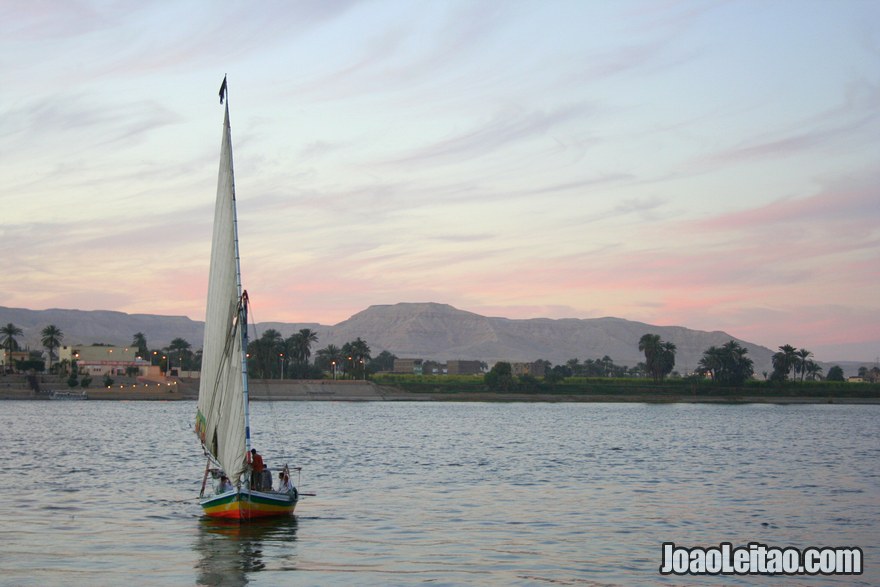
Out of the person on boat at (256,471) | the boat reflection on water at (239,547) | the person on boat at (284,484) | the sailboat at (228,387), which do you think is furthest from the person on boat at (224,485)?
the person on boat at (284,484)

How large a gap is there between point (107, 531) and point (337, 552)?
997cm

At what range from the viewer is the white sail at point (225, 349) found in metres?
35.6

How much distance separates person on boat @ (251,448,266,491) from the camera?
39469 mm

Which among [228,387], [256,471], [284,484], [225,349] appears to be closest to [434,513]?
[284,484]

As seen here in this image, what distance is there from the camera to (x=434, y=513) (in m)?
44.5

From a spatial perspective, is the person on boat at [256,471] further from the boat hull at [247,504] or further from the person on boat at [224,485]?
the person on boat at [224,485]

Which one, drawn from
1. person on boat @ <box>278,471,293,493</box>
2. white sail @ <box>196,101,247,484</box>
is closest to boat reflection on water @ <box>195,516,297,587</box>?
person on boat @ <box>278,471,293,493</box>

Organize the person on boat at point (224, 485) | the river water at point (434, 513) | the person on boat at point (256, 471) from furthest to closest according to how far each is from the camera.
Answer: the person on boat at point (224, 485), the person on boat at point (256, 471), the river water at point (434, 513)

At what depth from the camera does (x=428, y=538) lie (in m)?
37.8

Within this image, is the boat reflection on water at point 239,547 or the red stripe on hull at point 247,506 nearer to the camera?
the boat reflection on water at point 239,547

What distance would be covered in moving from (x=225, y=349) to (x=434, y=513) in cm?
1365

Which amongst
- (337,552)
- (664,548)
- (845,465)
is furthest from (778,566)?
(845,465)

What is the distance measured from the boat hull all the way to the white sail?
1.65m

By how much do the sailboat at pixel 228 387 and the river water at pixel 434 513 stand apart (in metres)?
1.10
